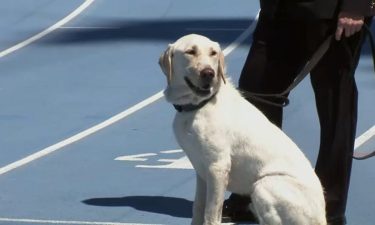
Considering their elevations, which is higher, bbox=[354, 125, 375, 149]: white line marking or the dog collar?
the dog collar

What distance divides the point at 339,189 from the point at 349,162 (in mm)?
197

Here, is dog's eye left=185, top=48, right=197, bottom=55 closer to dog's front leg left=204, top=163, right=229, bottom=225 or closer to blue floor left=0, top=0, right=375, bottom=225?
dog's front leg left=204, top=163, right=229, bottom=225

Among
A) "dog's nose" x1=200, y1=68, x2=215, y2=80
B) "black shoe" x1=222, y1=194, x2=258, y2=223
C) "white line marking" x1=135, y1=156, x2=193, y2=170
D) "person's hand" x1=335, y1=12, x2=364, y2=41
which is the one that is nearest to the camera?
"dog's nose" x1=200, y1=68, x2=215, y2=80

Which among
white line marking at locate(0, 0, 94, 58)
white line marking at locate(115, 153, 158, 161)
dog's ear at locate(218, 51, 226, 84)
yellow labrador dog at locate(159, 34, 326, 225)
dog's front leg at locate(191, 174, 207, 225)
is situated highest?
dog's ear at locate(218, 51, 226, 84)

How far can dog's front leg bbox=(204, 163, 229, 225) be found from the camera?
7730 mm

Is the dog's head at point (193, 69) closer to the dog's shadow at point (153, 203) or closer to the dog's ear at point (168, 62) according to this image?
the dog's ear at point (168, 62)

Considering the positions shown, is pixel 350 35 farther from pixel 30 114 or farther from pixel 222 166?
pixel 30 114

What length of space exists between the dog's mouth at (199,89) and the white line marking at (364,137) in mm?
4109

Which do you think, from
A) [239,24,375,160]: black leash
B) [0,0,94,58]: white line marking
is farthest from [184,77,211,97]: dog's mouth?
[0,0,94,58]: white line marking

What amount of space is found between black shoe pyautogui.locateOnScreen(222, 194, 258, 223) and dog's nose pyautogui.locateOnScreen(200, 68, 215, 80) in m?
1.41

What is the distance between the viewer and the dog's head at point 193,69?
7.64 m

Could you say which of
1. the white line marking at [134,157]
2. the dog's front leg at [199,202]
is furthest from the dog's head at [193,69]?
the white line marking at [134,157]

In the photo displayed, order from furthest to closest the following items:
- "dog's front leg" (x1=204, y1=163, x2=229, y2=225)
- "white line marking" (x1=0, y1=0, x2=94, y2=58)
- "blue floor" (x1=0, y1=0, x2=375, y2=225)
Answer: "white line marking" (x1=0, y1=0, x2=94, y2=58) < "blue floor" (x1=0, y1=0, x2=375, y2=225) < "dog's front leg" (x1=204, y1=163, x2=229, y2=225)

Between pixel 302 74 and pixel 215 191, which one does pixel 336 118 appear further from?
pixel 215 191
